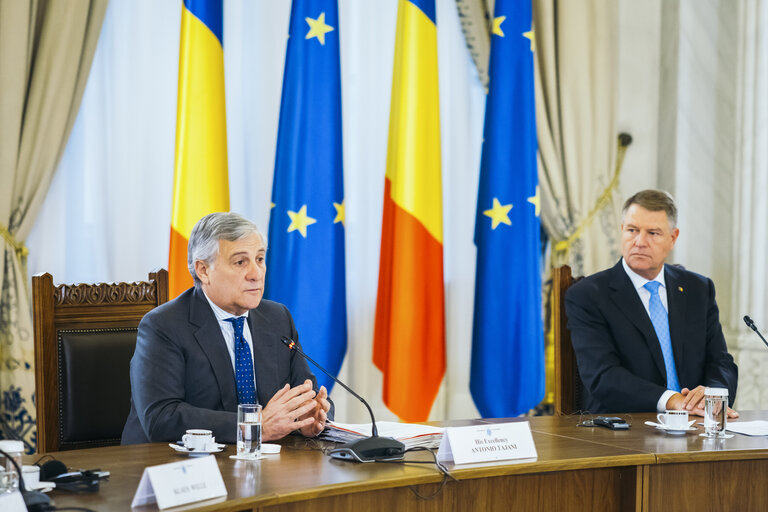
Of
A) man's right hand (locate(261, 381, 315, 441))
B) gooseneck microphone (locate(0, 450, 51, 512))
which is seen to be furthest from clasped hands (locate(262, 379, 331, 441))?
gooseneck microphone (locate(0, 450, 51, 512))

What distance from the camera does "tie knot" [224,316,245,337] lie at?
2.56 metres

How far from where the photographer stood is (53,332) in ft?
8.56

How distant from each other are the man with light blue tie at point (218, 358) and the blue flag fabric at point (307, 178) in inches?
53.0

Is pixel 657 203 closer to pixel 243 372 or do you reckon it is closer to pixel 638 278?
pixel 638 278

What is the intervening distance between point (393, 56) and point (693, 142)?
1.82m

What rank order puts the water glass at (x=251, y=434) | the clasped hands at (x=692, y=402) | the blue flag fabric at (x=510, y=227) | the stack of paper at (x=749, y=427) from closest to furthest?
the water glass at (x=251, y=434) < the stack of paper at (x=749, y=427) < the clasped hands at (x=692, y=402) < the blue flag fabric at (x=510, y=227)

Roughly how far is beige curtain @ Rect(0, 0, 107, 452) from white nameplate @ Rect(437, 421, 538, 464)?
86.3 inches

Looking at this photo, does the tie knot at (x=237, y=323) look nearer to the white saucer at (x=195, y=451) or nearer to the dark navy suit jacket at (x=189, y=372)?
the dark navy suit jacket at (x=189, y=372)

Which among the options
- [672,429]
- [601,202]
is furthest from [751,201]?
[672,429]

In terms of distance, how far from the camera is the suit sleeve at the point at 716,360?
3.26 meters

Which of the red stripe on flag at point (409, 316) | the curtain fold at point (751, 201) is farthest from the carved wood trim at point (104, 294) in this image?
the curtain fold at point (751, 201)

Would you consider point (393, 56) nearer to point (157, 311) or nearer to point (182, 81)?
point (182, 81)

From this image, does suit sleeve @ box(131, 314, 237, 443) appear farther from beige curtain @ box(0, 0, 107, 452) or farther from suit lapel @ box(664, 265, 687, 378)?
suit lapel @ box(664, 265, 687, 378)

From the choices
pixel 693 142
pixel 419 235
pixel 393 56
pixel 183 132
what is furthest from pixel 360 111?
pixel 693 142
